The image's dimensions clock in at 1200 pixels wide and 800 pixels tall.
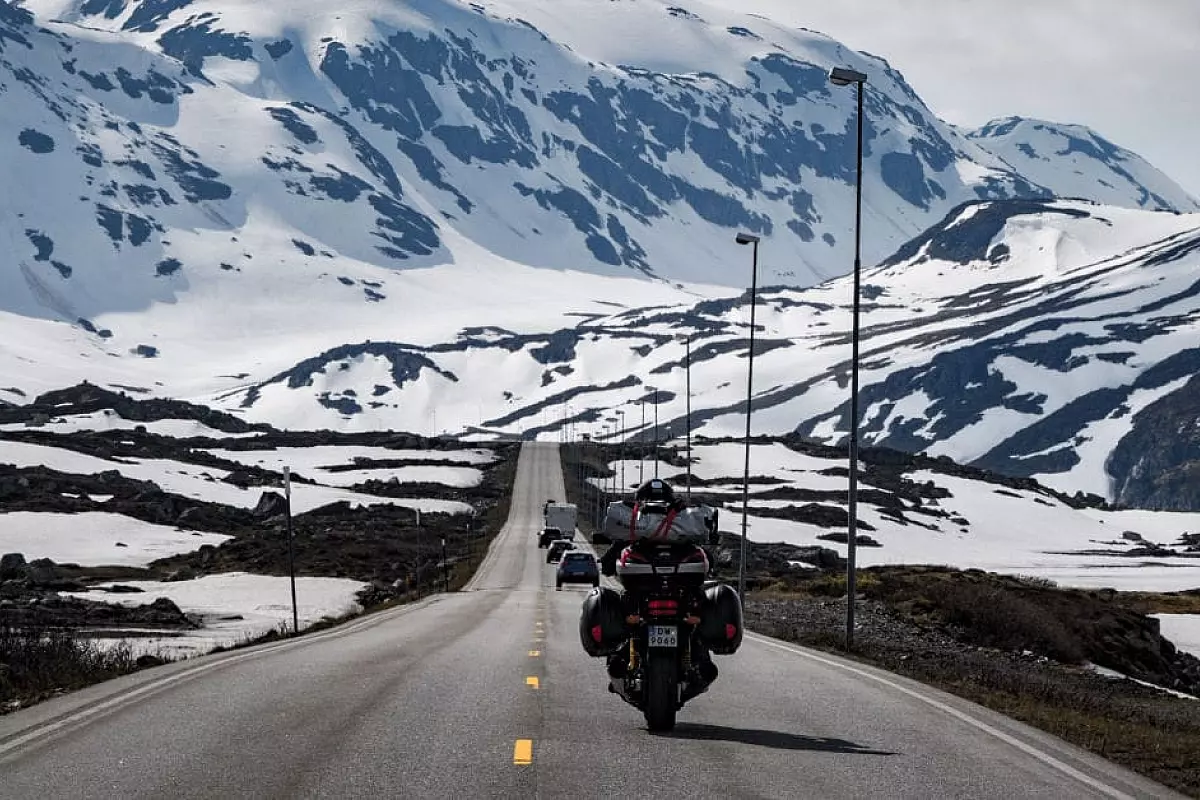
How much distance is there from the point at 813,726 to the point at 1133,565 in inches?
5139

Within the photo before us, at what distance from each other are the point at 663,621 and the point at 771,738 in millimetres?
1387

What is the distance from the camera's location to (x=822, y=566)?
116m

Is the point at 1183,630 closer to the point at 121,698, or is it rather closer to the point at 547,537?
the point at 121,698

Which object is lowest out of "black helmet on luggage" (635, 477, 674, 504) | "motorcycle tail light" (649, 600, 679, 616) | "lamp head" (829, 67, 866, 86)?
"motorcycle tail light" (649, 600, 679, 616)

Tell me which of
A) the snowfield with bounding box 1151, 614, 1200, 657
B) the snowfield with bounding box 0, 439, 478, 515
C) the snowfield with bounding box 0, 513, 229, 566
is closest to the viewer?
the snowfield with bounding box 1151, 614, 1200, 657

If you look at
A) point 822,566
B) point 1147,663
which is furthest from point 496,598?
point 822,566

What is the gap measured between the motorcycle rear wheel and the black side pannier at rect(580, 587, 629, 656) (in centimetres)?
55

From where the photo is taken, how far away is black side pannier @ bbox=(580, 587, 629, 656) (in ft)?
54.2

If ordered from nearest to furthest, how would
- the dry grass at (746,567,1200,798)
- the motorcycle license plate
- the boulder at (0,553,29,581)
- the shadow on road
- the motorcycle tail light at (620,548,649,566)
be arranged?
the shadow on road, the motorcycle license plate, the motorcycle tail light at (620,548,649,566), the dry grass at (746,567,1200,798), the boulder at (0,553,29,581)

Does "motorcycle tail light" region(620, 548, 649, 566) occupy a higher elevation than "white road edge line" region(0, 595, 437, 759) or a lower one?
higher

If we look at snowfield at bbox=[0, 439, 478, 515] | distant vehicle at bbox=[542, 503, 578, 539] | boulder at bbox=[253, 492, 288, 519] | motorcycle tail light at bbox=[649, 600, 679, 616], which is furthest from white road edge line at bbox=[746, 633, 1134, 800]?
snowfield at bbox=[0, 439, 478, 515]

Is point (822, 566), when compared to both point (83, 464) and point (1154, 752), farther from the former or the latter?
point (1154, 752)

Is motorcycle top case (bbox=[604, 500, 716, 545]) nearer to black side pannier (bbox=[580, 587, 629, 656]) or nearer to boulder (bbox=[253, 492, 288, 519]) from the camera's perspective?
black side pannier (bbox=[580, 587, 629, 656])

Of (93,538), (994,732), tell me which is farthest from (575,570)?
(994,732)
